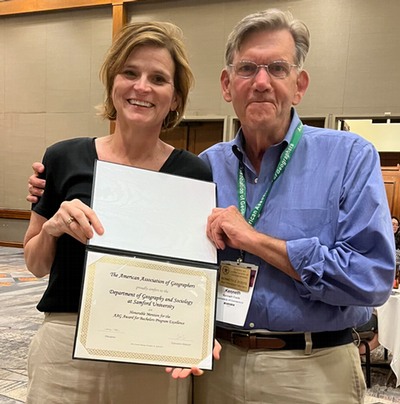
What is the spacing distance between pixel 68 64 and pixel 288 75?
9786 mm

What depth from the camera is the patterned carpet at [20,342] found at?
3282 mm

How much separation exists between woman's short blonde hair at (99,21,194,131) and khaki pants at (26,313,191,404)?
962 mm

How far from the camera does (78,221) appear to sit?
1168mm

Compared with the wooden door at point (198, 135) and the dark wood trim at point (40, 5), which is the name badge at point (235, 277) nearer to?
the wooden door at point (198, 135)

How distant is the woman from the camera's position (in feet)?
4.39

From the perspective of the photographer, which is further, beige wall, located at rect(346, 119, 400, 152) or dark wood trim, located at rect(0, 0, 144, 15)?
beige wall, located at rect(346, 119, 400, 152)

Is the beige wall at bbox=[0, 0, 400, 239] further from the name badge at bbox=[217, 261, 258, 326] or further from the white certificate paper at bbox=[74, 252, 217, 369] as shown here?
the white certificate paper at bbox=[74, 252, 217, 369]

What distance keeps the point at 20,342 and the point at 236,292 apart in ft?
11.9

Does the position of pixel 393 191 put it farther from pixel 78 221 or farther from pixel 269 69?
pixel 78 221

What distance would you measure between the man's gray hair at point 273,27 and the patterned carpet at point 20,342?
10.3 feet

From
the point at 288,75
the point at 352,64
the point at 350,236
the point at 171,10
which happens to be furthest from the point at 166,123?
the point at 171,10

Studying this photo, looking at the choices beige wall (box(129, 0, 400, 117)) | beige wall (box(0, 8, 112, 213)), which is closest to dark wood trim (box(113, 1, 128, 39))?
beige wall (box(0, 8, 112, 213))

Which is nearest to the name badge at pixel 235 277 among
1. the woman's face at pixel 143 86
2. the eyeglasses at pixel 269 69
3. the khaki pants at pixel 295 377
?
the khaki pants at pixel 295 377

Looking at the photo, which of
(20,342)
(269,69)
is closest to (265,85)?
(269,69)
